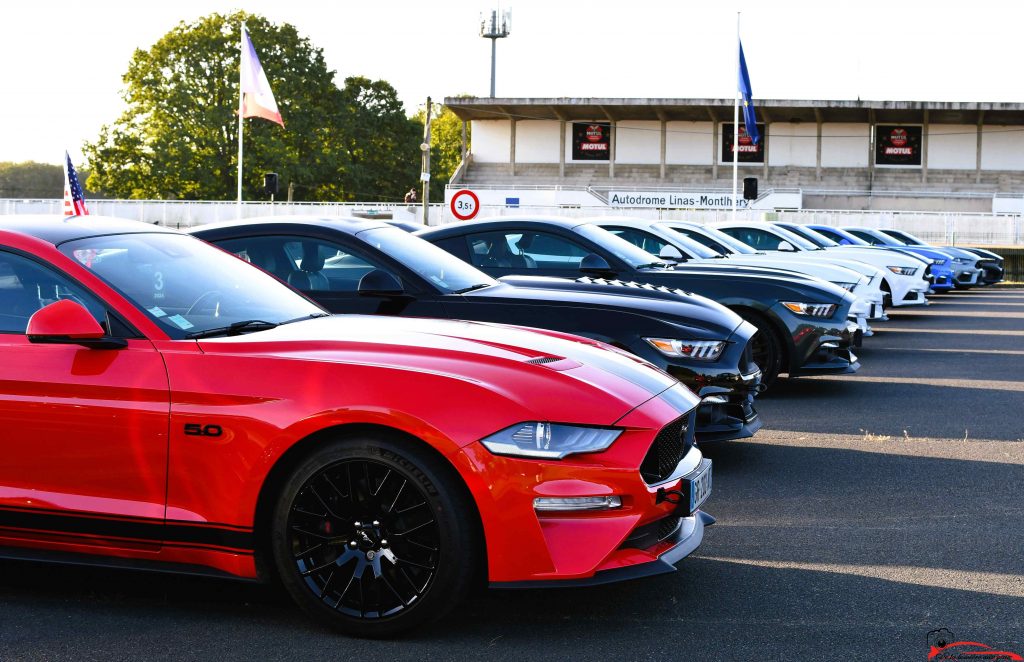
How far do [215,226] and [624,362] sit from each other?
14.4 ft

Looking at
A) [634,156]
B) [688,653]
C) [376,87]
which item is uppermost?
[376,87]

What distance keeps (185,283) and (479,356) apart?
1.41 meters

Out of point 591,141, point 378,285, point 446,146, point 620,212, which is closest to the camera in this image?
point 378,285

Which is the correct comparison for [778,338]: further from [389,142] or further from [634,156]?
[389,142]

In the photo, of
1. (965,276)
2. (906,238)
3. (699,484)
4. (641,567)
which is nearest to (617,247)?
(699,484)

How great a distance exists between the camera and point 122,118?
66.5 meters

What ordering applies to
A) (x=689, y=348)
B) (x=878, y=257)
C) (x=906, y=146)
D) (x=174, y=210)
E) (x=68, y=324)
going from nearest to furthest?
(x=68, y=324), (x=689, y=348), (x=878, y=257), (x=174, y=210), (x=906, y=146)

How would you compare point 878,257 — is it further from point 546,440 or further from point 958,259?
point 546,440

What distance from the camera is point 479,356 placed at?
4.49 m

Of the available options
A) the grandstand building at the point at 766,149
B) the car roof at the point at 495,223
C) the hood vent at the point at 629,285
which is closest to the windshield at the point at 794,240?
the car roof at the point at 495,223

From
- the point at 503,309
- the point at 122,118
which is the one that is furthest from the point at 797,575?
the point at 122,118

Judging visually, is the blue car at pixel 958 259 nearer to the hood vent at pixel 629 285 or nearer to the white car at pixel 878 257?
the white car at pixel 878 257

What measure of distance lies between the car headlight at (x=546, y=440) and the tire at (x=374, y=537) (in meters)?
0.22

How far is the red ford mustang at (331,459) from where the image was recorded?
13.6 feet
